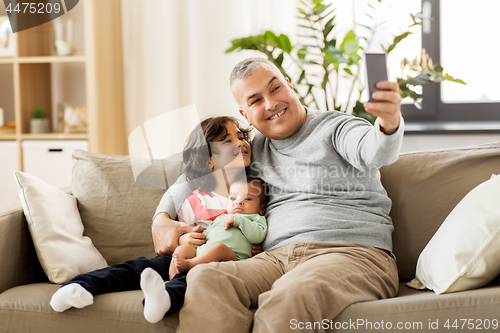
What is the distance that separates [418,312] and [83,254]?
3.32ft

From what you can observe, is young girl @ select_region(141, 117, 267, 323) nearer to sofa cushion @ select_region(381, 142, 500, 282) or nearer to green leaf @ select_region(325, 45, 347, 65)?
sofa cushion @ select_region(381, 142, 500, 282)

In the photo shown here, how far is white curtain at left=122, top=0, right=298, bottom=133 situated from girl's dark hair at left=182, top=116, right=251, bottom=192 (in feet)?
3.69

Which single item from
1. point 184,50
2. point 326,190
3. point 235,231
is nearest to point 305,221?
point 326,190

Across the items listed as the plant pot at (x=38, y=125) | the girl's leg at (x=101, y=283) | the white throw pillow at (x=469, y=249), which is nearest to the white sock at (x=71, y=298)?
the girl's leg at (x=101, y=283)

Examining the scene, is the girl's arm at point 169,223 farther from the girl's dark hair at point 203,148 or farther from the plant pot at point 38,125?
the plant pot at point 38,125

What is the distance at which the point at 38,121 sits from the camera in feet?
8.61

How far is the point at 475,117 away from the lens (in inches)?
→ 99.4

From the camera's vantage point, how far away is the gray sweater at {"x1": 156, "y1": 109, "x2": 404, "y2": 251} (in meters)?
1.26

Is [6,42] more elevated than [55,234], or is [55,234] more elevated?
[6,42]

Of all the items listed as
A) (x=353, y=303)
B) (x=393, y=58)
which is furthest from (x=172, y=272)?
(x=393, y=58)

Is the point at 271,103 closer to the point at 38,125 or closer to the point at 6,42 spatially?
the point at 38,125

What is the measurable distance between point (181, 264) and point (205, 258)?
71 mm

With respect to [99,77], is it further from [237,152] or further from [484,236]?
[484,236]

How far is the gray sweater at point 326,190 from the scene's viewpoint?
1.26m
